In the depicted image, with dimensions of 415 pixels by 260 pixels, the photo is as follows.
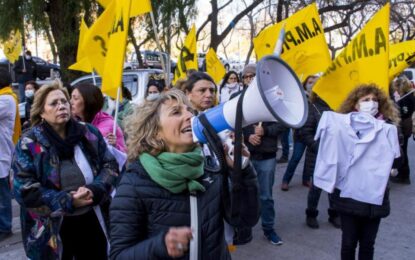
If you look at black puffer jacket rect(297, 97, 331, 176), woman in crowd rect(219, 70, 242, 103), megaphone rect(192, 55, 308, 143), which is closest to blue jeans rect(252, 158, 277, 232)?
black puffer jacket rect(297, 97, 331, 176)

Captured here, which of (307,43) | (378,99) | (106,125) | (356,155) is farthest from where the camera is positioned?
(307,43)

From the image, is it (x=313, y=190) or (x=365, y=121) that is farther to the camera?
(x=313, y=190)

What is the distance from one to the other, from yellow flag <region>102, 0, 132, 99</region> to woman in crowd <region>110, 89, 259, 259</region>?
6.18 feet

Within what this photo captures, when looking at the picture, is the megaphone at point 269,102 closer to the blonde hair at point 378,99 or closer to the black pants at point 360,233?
the black pants at point 360,233

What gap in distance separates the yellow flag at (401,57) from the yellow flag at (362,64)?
1.06m

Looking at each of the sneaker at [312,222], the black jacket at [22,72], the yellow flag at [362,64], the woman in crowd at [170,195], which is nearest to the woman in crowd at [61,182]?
the woman in crowd at [170,195]

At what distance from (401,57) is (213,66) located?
4049 mm

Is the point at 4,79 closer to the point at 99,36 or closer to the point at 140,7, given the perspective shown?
the point at 99,36

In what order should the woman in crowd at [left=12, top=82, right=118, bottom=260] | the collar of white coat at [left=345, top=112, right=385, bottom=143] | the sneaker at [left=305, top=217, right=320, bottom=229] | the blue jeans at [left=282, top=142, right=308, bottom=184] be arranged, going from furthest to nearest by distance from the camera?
1. the blue jeans at [left=282, top=142, right=308, bottom=184]
2. the sneaker at [left=305, top=217, right=320, bottom=229]
3. the collar of white coat at [left=345, top=112, right=385, bottom=143]
4. the woman in crowd at [left=12, top=82, right=118, bottom=260]

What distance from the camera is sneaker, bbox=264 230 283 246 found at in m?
4.23

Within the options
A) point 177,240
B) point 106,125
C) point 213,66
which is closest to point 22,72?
point 213,66

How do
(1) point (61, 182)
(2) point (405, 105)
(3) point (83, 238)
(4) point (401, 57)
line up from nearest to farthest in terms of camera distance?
(1) point (61, 182) < (3) point (83, 238) < (4) point (401, 57) < (2) point (405, 105)

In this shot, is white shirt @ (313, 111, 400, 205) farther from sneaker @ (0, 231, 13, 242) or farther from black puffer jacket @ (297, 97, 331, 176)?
sneaker @ (0, 231, 13, 242)

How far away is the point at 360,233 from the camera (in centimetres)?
314
